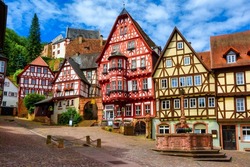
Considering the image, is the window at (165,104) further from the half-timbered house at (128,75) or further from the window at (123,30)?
the window at (123,30)

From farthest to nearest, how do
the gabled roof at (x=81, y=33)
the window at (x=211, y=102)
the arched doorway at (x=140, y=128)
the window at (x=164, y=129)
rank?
the gabled roof at (x=81, y=33)
the arched doorway at (x=140, y=128)
the window at (x=164, y=129)
the window at (x=211, y=102)

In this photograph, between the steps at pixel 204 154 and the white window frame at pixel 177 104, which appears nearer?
the steps at pixel 204 154

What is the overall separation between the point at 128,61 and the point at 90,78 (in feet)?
36.3

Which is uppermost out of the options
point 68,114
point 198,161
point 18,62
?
point 18,62

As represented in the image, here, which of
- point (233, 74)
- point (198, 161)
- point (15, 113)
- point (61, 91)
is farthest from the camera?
point (15, 113)

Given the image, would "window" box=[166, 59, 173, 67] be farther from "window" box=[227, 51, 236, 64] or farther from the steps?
the steps

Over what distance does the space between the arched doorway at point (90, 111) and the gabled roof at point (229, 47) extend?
20850 millimetres

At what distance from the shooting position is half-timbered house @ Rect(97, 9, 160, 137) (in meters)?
41.5

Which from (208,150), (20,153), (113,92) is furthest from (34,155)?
(113,92)

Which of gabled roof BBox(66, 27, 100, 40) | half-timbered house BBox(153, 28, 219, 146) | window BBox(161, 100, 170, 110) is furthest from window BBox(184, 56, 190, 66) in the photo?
gabled roof BBox(66, 27, 100, 40)

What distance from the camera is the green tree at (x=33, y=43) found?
90.6 metres

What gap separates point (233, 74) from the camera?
113 feet

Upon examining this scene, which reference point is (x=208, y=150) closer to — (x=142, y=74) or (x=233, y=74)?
(x=233, y=74)

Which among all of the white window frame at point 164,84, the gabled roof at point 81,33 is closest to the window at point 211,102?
the white window frame at point 164,84
